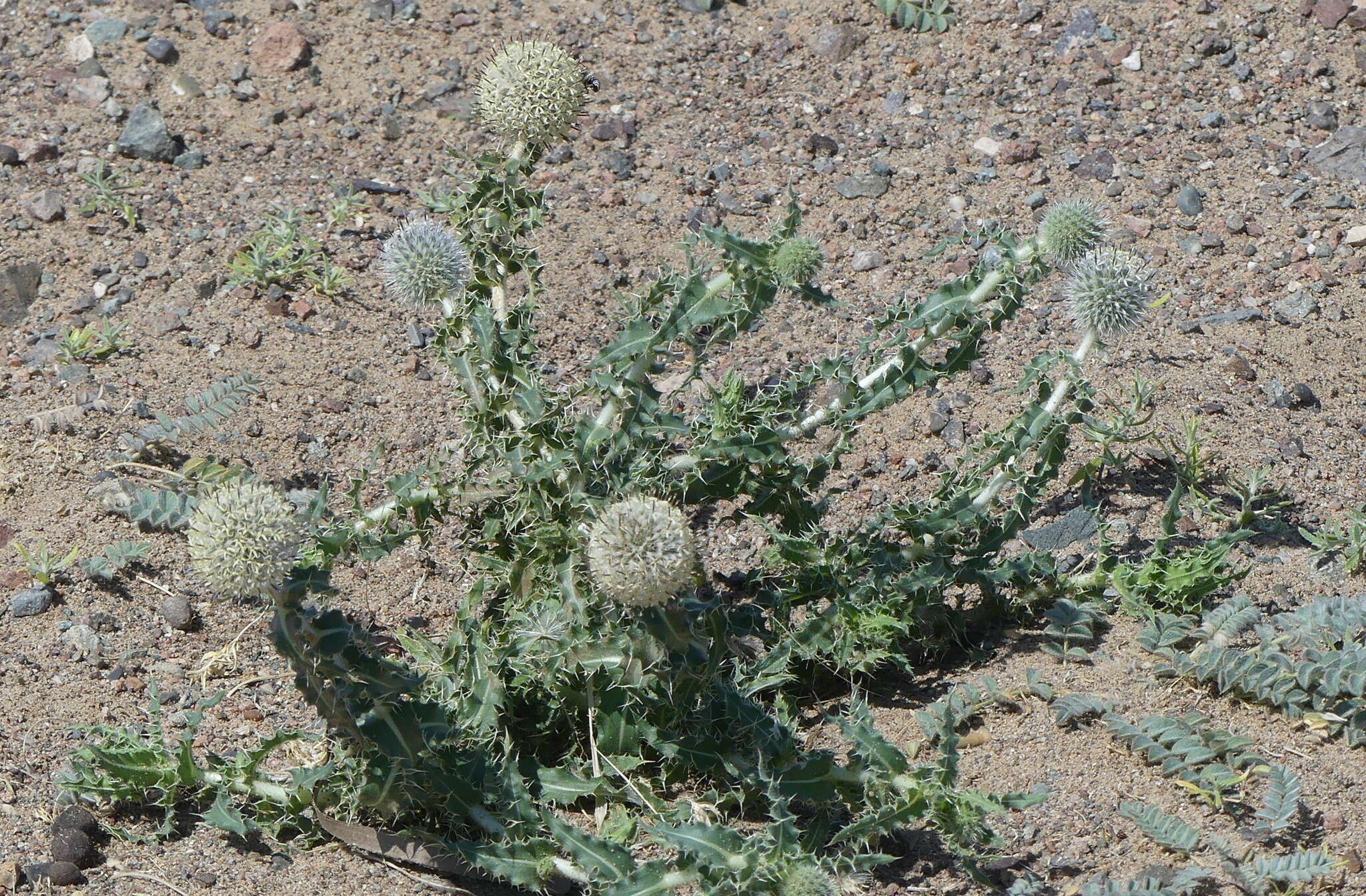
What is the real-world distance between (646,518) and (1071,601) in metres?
1.74

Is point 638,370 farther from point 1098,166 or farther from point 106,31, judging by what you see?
point 106,31

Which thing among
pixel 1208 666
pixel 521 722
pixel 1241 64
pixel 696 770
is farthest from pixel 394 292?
pixel 1241 64

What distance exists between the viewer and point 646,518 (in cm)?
302

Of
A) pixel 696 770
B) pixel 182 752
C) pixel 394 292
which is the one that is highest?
pixel 394 292

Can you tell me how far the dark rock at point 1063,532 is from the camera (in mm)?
4508

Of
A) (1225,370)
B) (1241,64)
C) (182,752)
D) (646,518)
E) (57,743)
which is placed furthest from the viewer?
(1241,64)

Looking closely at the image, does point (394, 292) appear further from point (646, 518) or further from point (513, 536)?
point (646, 518)

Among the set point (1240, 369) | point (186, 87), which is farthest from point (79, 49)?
point (1240, 369)

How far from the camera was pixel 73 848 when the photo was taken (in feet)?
10.7

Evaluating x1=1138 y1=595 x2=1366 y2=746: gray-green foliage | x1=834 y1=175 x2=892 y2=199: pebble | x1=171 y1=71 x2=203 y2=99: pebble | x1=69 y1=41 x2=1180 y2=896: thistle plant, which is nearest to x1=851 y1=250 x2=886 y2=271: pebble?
x1=834 y1=175 x2=892 y2=199: pebble

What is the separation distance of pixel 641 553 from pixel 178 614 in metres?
1.84

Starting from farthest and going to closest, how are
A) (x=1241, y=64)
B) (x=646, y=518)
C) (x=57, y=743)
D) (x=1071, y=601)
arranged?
(x=1241, y=64), (x=1071, y=601), (x=57, y=743), (x=646, y=518)

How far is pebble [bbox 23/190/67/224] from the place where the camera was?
5445 mm

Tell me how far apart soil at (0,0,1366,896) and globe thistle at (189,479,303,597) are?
2.88ft
